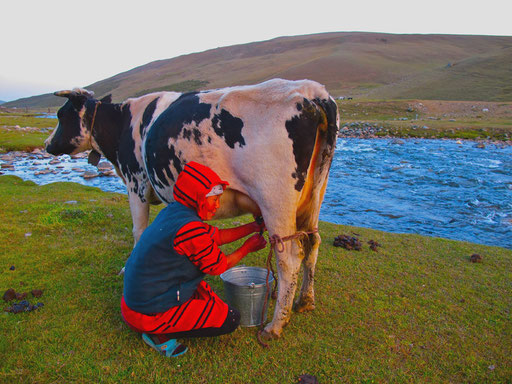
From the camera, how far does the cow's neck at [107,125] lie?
585 cm

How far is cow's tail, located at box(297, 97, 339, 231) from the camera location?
3.93 metres

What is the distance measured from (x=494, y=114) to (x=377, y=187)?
30065 mm

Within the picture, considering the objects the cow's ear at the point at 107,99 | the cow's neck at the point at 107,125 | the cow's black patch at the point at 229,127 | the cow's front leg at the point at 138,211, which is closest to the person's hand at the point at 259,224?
the cow's black patch at the point at 229,127

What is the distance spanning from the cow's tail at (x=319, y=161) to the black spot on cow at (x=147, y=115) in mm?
2424

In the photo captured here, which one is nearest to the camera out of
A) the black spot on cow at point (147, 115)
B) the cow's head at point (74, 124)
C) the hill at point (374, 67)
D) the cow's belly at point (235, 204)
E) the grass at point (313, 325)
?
the grass at point (313, 325)

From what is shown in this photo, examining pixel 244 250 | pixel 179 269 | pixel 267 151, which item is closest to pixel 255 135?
pixel 267 151

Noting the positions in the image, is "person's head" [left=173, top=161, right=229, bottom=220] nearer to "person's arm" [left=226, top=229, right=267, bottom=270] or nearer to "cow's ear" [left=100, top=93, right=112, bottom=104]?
"person's arm" [left=226, top=229, right=267, bottom=270]

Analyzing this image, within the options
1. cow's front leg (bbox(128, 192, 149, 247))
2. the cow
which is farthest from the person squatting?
cow's front leg (bbox(128, 192, 149, 247))

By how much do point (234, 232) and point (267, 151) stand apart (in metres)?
1.06

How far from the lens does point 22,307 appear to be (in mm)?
4602

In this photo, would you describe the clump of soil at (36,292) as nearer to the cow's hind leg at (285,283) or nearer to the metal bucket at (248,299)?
the metal bucket at (248,299)

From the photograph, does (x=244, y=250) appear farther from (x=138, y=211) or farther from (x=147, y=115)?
(x=147, y=115)

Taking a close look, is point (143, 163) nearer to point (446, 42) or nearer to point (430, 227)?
point (430, 227)

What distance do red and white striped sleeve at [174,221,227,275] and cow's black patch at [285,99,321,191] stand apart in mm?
1128
